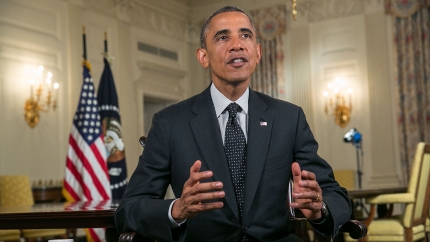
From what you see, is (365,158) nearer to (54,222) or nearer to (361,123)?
(361,123)

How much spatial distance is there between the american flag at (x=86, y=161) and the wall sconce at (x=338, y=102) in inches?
184

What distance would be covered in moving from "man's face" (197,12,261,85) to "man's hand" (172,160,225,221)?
1.76 feet

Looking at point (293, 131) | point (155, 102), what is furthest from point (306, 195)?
point (155, 102)

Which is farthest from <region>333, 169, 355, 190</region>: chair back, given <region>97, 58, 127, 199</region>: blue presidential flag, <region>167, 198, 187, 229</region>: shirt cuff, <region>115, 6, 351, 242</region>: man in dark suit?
<region>167, 198, 187, 229</region>: shirt cuff

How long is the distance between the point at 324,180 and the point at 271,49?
7971 millimetres

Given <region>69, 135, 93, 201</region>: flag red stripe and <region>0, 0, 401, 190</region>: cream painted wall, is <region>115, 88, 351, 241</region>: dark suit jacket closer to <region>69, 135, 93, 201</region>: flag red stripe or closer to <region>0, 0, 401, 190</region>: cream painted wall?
<region>69, 135, 93, 201</region>: flag red stripe

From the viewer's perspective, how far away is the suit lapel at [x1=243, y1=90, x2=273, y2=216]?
1.88 metres

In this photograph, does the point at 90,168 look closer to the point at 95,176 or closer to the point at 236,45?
the point at 95,176

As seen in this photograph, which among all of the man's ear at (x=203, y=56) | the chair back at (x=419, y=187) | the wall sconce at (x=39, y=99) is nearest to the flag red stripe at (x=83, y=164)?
the wall sconce at (x=39, y=99)

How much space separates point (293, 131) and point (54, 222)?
1.05 m

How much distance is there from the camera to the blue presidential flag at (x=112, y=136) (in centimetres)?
570

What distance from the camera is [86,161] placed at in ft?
16.6

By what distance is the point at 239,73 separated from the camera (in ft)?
6.47

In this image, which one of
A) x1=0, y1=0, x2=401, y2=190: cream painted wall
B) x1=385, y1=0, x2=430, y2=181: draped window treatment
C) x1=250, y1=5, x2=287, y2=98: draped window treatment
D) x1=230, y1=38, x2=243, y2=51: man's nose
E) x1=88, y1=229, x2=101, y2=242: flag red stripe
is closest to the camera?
x1=230, y1=38, x2=243, y2=51: man's nose
